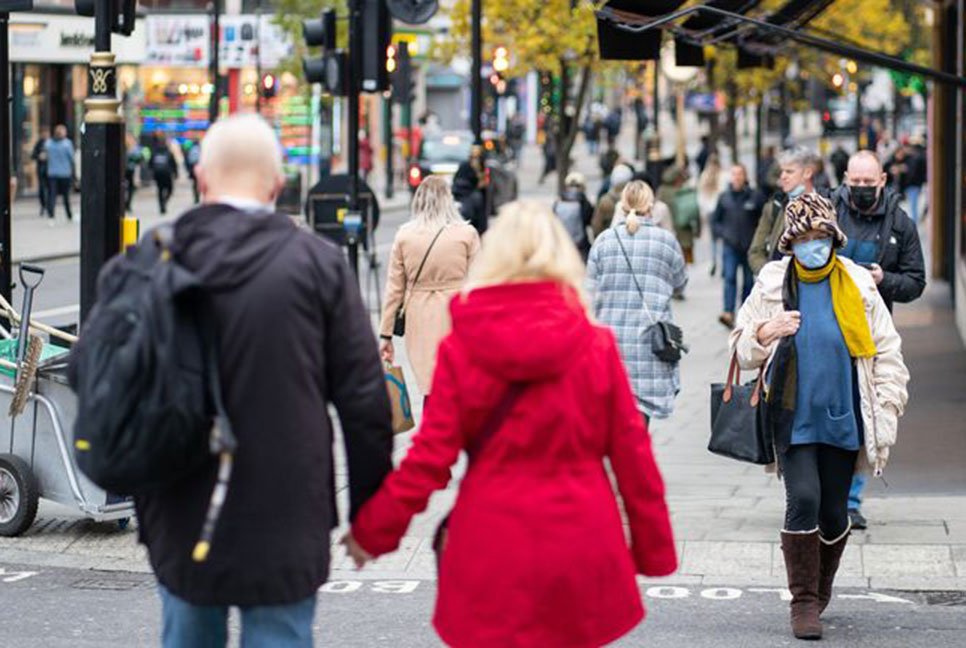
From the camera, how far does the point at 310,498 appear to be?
4609mm

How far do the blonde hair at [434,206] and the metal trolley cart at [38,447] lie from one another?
7.33ft

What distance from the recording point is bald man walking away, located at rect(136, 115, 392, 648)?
178 inches

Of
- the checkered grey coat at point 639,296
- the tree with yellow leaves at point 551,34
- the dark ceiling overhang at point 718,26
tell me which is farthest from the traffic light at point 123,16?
the tree with yellow leaves at point 551,34

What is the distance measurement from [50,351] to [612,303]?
9.18ft

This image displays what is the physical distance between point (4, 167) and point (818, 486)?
21.5 feet

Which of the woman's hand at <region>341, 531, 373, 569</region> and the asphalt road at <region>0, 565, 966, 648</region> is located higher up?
the woman's hand at <region>341, 531, 373, 569</region>

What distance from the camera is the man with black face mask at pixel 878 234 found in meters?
9.49

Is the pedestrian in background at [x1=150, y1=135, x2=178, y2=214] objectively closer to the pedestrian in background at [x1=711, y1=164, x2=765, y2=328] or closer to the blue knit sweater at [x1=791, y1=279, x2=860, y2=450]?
the pedestrian in background at [x1=711, y1=164, x2=765, y2=328]

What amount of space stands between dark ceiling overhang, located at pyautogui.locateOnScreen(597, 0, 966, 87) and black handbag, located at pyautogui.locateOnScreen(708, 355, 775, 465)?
2.72 metres

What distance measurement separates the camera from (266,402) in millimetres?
4547

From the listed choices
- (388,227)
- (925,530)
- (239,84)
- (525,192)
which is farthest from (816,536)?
(239,84)

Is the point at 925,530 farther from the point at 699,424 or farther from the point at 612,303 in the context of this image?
the point at 699,424

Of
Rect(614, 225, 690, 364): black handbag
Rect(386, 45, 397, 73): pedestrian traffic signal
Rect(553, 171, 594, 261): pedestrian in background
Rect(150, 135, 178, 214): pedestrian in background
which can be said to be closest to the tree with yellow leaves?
Rect(150, 135, 178, 214): pedestrian in background

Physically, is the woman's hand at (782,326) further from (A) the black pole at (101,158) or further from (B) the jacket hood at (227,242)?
(A) the black pole at (101,158)
